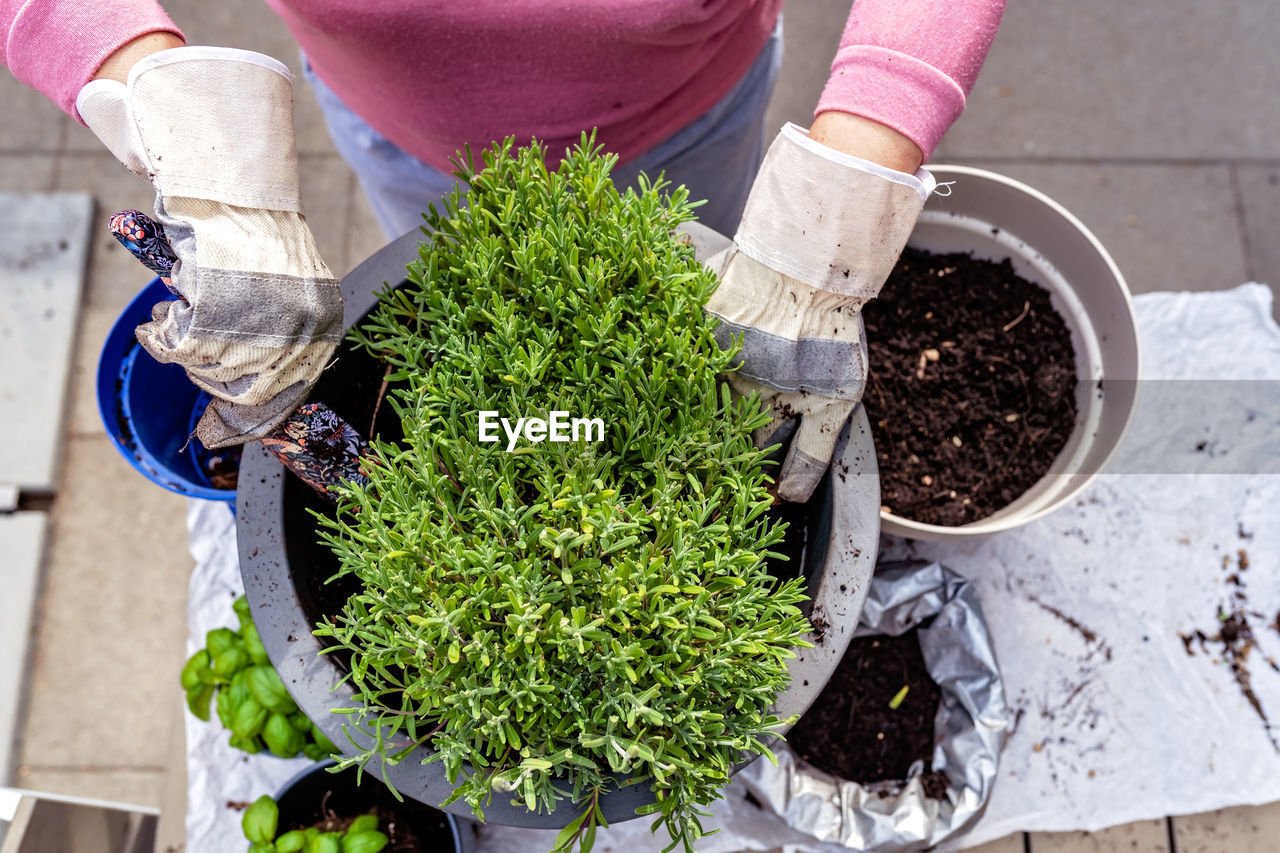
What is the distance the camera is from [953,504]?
131 cm

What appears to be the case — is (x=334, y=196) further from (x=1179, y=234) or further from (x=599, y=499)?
(x=1179, y=234)

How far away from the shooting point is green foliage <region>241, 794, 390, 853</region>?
112cm

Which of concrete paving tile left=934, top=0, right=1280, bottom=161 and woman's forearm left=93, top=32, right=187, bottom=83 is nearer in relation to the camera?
woman's forearm left=93, top=32, right=187, bottom=83

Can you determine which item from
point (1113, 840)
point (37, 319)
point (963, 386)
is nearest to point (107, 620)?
point (37, 319)

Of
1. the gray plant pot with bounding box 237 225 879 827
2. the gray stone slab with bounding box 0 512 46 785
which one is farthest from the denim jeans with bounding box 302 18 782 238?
the gray stone slab with bounding box 0 512 46 785

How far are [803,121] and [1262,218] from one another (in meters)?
1.07

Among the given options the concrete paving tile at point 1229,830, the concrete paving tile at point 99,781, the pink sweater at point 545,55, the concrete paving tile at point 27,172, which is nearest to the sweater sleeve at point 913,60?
the pink sweater at point 545,55

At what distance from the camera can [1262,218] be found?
75.7 inches

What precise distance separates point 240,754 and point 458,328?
0.92 m

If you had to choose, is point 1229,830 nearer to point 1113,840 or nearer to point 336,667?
point 1113,840

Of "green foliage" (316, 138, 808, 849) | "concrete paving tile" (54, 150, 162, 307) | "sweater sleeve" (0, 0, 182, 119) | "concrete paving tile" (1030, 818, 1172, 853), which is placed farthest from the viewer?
"concrete paving tile" (54, 150, 162, 307)

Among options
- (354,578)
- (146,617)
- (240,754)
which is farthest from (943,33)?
(146,617)

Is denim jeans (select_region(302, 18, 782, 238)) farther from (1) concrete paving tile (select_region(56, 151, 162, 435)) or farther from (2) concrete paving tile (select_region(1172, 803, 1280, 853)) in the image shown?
(2) concrete paving tile (select_region(1172, 803, 1280, 853))

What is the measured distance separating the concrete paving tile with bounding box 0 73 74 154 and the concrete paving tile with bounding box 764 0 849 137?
171 cm
